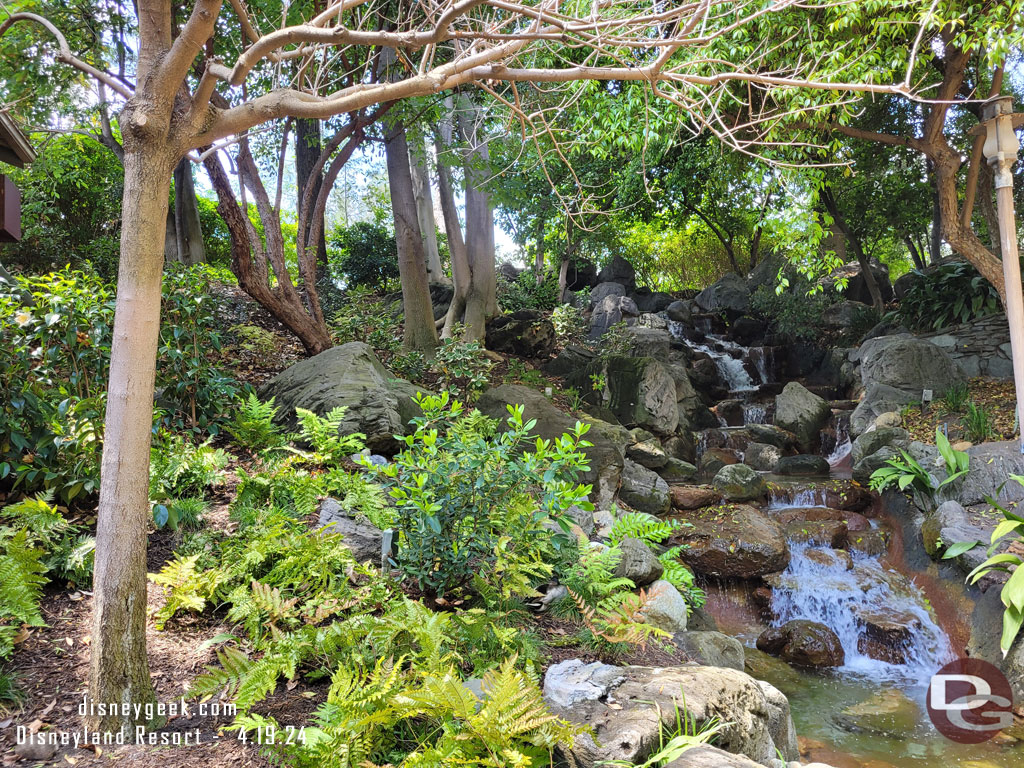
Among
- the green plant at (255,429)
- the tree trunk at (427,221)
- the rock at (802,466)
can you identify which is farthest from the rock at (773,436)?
the green plant at (255,429)

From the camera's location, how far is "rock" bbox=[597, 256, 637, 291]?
2167 cm

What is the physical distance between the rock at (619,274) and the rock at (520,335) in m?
9.66

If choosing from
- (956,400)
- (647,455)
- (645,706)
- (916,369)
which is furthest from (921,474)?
(645,706)

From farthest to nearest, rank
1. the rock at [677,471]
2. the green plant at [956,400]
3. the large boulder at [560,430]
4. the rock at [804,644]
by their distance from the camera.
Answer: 1. the rock at [677,471]
2. the green plant at [956,400]
3. the large boulder at [560,430]
4. the rock at [804,644]

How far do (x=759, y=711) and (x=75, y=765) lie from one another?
2.85 meters

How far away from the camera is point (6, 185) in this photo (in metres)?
3.85

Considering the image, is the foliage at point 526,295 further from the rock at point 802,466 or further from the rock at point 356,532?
the rock at point 356,532

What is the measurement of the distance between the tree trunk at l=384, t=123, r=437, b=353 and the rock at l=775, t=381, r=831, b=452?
689 centimetres

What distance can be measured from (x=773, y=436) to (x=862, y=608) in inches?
200

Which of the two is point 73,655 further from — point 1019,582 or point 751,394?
point 751,394

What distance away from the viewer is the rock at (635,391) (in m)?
11.1

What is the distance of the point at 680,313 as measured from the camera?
19.0m

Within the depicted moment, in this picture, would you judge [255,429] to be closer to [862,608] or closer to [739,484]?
[862,608]

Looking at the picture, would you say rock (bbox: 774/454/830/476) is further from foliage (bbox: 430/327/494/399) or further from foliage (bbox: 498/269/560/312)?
foliage (bbox: 498/269/560/312)
